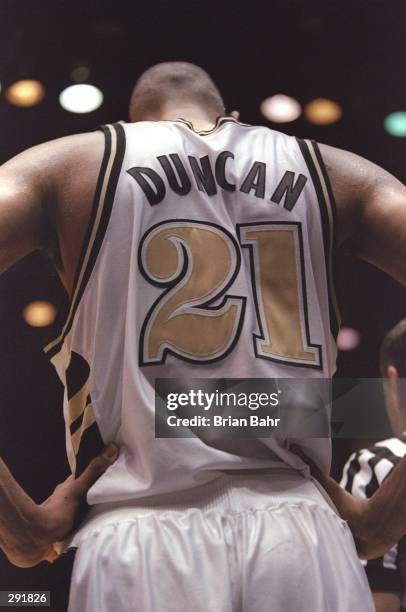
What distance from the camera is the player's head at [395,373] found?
1.54 m

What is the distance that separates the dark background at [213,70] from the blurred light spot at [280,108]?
0.05 feet

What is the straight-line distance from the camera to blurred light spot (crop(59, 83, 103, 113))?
177 centimetres

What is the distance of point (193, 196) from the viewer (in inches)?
53.4

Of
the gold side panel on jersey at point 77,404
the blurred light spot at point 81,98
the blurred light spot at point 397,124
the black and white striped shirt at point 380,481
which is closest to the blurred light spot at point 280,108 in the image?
the blurred light spot at point 397,124

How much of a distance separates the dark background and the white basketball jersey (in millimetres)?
202

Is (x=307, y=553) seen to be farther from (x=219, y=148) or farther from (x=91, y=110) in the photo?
(x=91, y=110)

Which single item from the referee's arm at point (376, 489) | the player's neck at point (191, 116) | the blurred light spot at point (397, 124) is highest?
the blurred light spot at point (397, 124)

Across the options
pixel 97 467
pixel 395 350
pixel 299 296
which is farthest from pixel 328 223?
pixel 97 467

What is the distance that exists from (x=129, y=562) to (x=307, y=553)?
0.67ft

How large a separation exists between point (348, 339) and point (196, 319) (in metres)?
0.49

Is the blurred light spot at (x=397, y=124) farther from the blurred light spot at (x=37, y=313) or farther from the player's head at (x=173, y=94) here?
the blurred light spot at (x=37, y=313)

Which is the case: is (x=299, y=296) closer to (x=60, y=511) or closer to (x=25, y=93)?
(x=60, y=511)

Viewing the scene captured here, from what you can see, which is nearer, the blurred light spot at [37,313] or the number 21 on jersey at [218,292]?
the number 21 on jersey at [218,292]

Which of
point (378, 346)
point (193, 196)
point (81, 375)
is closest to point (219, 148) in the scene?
point (193, 196)
